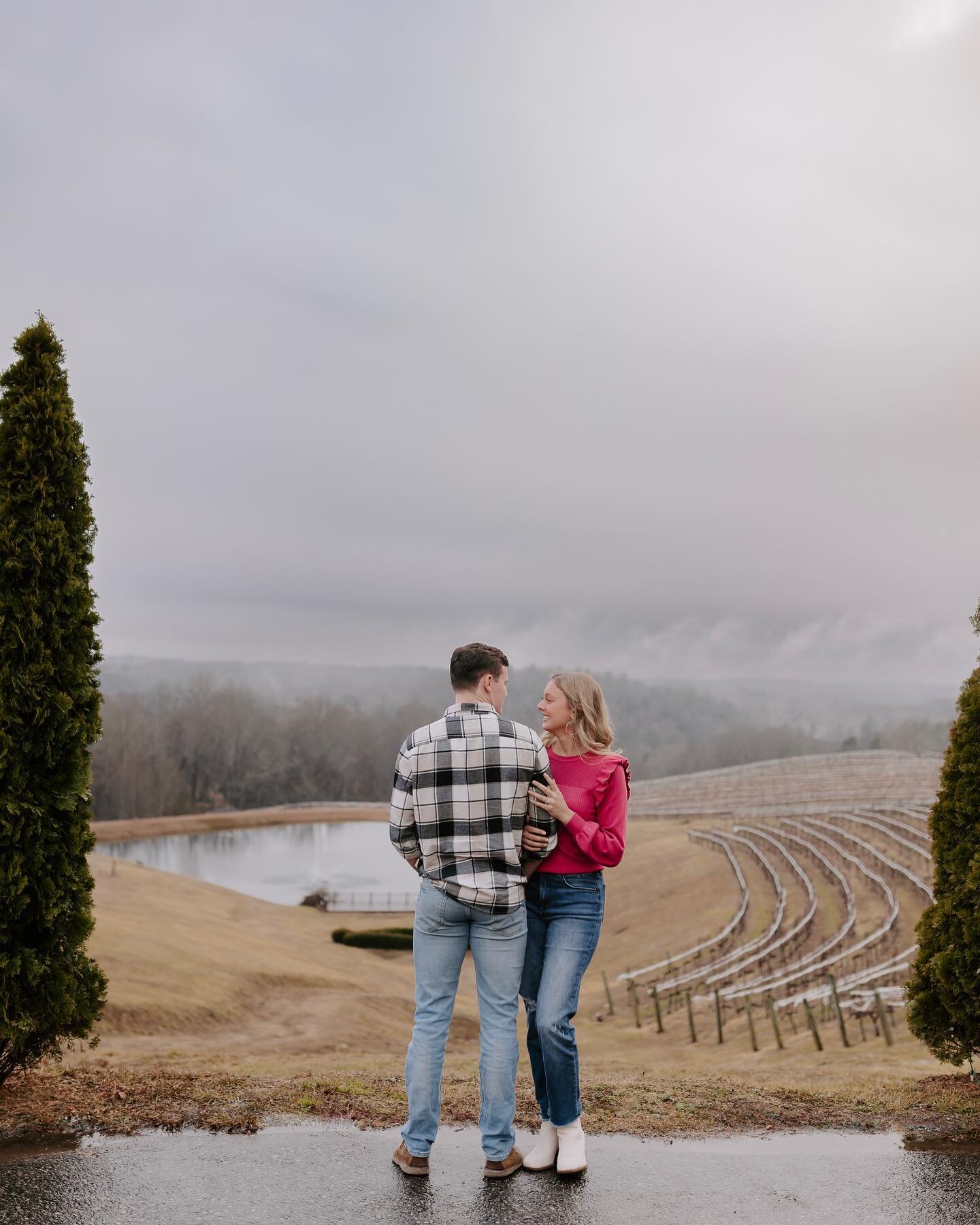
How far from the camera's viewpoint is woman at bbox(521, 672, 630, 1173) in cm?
479

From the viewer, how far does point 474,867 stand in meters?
4.70

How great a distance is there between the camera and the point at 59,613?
6086 millimetres

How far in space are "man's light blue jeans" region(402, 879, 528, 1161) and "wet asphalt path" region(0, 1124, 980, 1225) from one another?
0.29 metres

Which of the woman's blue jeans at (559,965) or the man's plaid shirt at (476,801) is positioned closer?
the man's plaid shirt at (476,801)

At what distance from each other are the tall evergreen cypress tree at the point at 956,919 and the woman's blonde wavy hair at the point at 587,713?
260 centimetres

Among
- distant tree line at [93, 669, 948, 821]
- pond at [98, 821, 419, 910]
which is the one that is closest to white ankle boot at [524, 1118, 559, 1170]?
pond at [98, 821, 419, 910]

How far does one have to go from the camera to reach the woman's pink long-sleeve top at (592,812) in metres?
4.76

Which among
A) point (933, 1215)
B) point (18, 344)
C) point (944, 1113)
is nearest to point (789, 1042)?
point (944, 1113)

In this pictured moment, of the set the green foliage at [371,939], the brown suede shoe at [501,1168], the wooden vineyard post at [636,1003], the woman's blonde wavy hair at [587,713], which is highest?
the woman's blonde wavy hair at [587,713]

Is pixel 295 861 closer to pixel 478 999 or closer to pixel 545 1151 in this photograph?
pixel 545 1151

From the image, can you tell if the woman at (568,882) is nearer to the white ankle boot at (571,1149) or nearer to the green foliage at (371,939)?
the white ankle boot at (571,1149)

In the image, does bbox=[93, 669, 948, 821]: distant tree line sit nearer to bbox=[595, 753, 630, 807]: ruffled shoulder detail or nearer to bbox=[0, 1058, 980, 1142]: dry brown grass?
bbox=[0, 1058, 980, 1142]: dry brown grass

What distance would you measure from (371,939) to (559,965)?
1352 inches

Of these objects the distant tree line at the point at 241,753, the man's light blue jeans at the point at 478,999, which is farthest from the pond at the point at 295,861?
the man's light blue jeans at the point at 478,999
